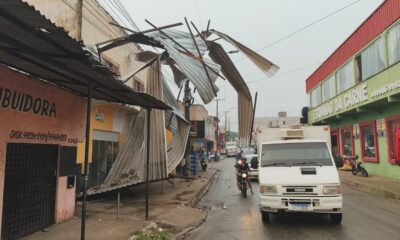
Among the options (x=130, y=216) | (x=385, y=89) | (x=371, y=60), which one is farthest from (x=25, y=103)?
(x=371, y=60)

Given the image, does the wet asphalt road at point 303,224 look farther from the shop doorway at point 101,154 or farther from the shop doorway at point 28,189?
the shop doorway at point 101,154

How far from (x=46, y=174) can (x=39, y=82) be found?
7.20ft

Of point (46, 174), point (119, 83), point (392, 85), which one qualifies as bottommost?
point (46, 174)

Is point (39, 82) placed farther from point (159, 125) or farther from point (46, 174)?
point (159, 125)

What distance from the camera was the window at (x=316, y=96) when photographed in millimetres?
33562

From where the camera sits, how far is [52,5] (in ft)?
38.0

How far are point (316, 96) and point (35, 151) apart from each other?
30.8 m

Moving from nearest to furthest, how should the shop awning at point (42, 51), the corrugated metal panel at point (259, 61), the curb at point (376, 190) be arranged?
the shop awning at point (42, 51) → the curb at point (376, 190) → the corrugated metal panel at point (259, 61)

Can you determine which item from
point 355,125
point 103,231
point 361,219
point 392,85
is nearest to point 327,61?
point 355,125

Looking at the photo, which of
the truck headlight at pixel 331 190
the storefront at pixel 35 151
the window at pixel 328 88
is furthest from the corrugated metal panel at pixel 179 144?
the window at pixel 328 88

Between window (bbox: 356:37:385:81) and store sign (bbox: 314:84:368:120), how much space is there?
2.71ft

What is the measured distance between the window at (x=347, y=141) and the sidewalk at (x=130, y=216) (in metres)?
15.7

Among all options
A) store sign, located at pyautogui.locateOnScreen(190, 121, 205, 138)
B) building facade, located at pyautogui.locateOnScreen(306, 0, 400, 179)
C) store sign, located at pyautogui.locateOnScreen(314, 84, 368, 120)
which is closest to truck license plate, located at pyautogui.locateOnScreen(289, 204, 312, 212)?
building facade, located at pyautogui.locateOnScreen(306, 0, 400, 179)

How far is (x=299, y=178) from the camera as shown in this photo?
8672 millimetres
